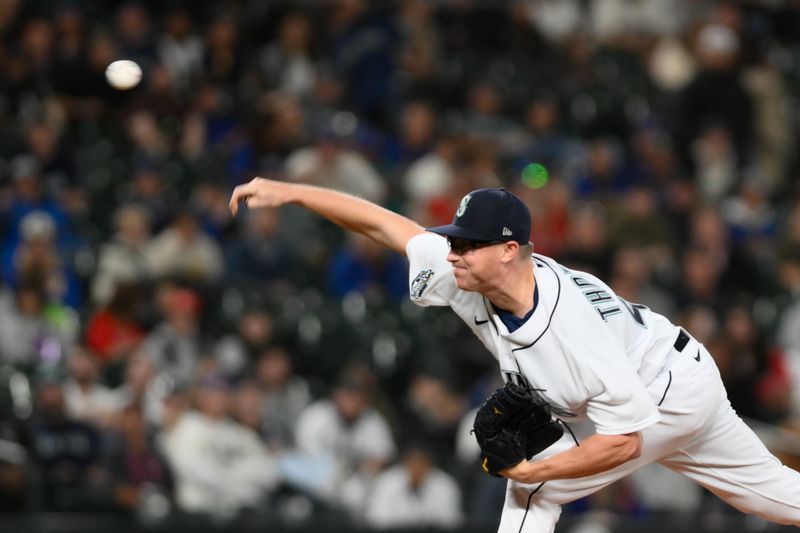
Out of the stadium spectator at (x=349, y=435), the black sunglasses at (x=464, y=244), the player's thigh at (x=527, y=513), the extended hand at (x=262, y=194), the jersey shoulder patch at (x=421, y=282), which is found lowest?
the stadium spectator at (x=349, y=435)

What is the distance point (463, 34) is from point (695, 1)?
3.18 m

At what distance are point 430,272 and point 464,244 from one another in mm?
464

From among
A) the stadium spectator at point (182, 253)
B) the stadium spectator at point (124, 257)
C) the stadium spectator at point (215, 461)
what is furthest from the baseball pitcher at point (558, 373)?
the stadium spectator at point (182, 253)

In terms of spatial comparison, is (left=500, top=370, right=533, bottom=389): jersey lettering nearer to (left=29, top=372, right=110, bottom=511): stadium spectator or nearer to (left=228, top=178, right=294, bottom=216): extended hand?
(left=228, top=178, right=294, bottom=216): extended hand

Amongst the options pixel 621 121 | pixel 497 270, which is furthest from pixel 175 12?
pixel 497 270

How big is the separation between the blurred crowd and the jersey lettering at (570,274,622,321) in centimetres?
413

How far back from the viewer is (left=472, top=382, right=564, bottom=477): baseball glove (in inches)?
195

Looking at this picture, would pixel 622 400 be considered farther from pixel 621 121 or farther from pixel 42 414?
pixel 621 121

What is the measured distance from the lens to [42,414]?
870cm

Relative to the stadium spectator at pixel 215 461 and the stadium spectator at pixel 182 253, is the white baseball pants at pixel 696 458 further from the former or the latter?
the stadium spectator at pixel 182 253

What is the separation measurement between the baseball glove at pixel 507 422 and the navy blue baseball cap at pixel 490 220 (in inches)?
22.6

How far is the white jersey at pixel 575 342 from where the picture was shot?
4848mm

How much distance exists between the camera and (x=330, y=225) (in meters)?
11.5

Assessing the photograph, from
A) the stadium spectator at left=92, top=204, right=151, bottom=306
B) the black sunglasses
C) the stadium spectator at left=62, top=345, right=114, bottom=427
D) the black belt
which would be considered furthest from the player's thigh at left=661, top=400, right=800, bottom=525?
the stadium spectator at left=92, top=204, right=151, bottom=306
